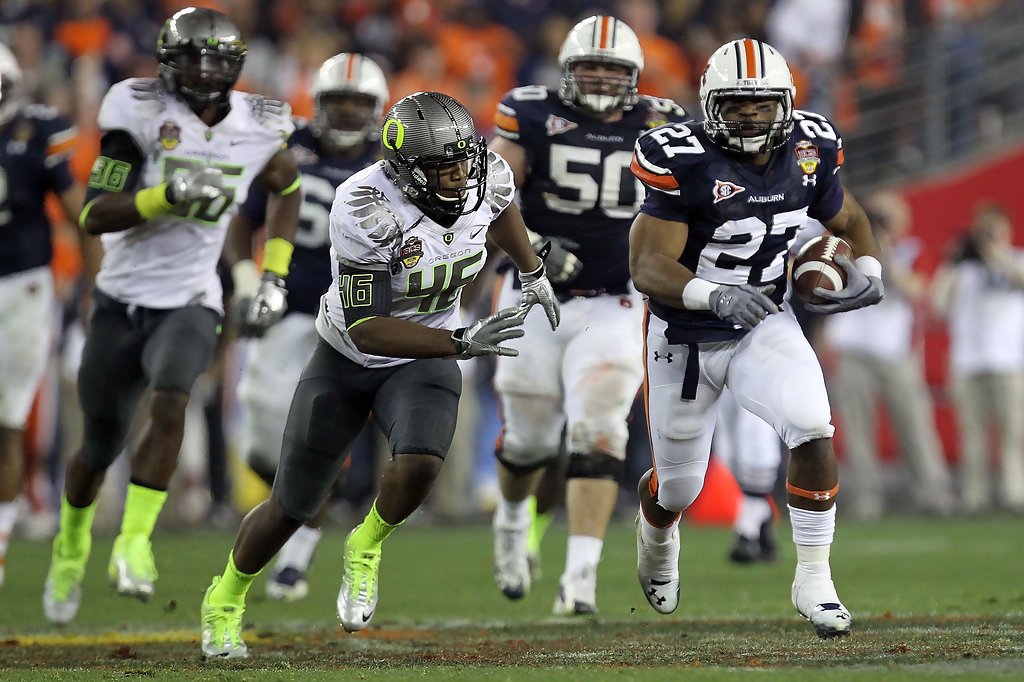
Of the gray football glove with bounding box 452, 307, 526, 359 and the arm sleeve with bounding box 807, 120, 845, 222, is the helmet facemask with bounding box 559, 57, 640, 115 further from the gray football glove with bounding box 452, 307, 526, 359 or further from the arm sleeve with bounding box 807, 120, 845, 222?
the gray football glove with bounding box 452, 307, 526, 359

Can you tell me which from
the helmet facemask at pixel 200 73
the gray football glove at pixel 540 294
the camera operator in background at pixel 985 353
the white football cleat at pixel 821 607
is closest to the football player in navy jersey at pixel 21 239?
the helmet facemask at pixel 200 73

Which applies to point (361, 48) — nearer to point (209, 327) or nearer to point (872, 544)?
point (872, 544)

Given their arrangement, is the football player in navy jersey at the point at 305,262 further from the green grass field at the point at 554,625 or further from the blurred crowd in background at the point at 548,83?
the blurred crowd in background at the point at 548,83

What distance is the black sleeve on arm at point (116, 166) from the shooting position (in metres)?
6.16

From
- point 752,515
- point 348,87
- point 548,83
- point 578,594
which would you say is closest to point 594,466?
point 578,594

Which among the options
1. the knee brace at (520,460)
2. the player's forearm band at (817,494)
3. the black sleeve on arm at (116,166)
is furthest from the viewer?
the knee brace at (520,460)

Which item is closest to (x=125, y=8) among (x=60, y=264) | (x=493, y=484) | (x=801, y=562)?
(x=60, y=264)

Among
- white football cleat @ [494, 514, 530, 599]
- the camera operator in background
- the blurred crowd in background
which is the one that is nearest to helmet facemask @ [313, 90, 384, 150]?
white football cleat @ [494, 514, 530, 599]

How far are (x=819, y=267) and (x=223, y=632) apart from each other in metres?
2.30

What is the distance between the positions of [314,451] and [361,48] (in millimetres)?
9457

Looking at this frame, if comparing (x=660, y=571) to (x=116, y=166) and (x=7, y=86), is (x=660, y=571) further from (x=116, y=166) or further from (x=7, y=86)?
(x=7, y=86)

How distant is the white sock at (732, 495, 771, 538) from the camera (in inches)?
331

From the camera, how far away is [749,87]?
17.0 ft

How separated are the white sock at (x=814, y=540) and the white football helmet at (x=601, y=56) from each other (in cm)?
223
